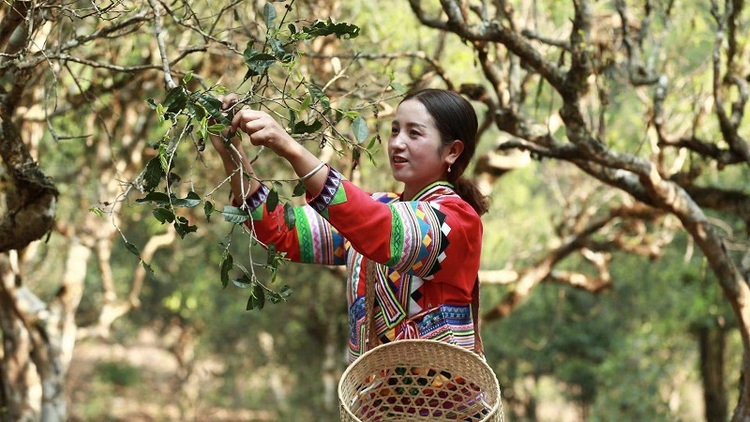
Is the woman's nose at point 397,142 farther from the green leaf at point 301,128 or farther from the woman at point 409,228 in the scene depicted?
the green leaf at point 301,128

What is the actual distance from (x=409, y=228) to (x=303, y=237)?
58cm

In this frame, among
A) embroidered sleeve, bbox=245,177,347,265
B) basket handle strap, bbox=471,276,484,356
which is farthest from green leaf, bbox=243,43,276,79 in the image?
basket handle strap, bbox=471,276,484,356

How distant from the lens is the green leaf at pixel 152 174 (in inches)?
86.9

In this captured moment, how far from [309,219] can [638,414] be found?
36.6 ft

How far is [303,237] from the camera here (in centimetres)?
287

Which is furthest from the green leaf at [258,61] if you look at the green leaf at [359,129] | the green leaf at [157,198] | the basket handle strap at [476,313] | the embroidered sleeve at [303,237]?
the basket handle strap at [476,313]

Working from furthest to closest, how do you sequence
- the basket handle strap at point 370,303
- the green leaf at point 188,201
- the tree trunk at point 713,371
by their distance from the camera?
the tree trunk at point 713,371, the basket handle strap at point 370,303, the green leaf at point 188,201

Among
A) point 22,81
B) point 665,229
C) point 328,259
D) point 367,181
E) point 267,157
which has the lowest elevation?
point 665,229

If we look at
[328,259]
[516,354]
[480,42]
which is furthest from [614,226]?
A: [516,354]

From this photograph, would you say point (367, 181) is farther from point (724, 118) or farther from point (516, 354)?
point (516, 354)

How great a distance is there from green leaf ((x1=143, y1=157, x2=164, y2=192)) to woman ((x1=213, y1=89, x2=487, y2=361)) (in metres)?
0.21

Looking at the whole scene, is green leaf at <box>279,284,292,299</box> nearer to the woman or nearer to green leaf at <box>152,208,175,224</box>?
the woman

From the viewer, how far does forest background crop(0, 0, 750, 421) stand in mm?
2914

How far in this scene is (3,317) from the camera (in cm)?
667
